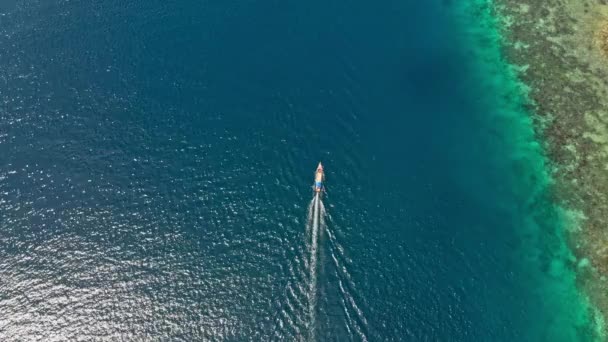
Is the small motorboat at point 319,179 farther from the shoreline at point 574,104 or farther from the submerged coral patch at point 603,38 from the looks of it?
the submerged coral patch at point 603,38

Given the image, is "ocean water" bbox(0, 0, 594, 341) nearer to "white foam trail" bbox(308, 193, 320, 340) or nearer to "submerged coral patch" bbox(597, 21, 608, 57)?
"white foam trail" bbox(308, 193, 320, 340)

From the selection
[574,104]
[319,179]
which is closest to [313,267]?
[319,179]

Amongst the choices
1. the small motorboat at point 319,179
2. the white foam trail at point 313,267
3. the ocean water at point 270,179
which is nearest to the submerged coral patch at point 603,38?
the ocean water at point 270,179

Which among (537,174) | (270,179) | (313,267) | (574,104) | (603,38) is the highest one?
(603,38)

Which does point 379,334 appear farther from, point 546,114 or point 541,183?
point 546,114

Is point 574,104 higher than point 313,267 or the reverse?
higher

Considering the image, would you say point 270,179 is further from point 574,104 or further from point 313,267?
point 574,104
